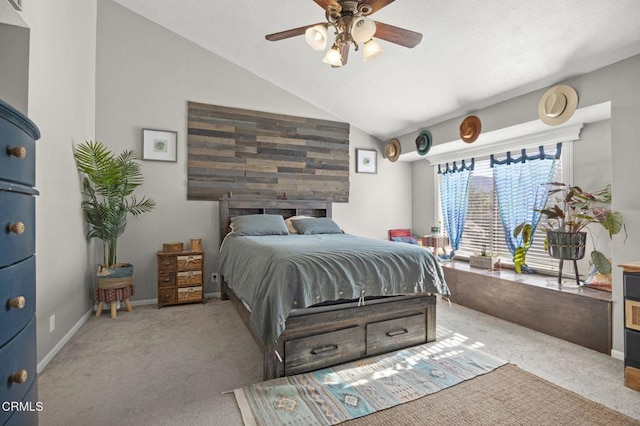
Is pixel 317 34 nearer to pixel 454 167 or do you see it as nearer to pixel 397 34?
pixel 397 34

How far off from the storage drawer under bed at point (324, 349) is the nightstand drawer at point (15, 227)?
151 centimetres

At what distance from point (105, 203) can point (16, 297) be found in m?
2.99

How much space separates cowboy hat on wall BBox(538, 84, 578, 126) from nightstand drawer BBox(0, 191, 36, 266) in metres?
3.85

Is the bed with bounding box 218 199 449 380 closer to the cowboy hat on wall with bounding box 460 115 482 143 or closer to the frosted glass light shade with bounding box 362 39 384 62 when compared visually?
the frosted glass light shade with bounding box 362 39 384 62

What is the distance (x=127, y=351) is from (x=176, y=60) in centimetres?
356

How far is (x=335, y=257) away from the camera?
229 centimetres

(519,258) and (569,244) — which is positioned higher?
(569,244)

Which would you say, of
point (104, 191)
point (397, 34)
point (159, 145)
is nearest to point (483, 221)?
point (397, 34)

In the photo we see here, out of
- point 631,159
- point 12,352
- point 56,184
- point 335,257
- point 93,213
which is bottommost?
point 12,352

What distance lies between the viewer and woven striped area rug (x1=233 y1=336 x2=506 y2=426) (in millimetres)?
1775

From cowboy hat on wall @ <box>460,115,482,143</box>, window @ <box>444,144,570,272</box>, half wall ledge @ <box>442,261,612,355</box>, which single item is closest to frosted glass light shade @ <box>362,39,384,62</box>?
cowboy hat on wall @ <box>460,115,482,143</box>

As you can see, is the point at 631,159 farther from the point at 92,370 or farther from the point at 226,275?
the point at 92,370

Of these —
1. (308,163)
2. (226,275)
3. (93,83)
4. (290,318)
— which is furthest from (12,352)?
(308,163)

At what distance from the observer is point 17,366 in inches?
41.9
